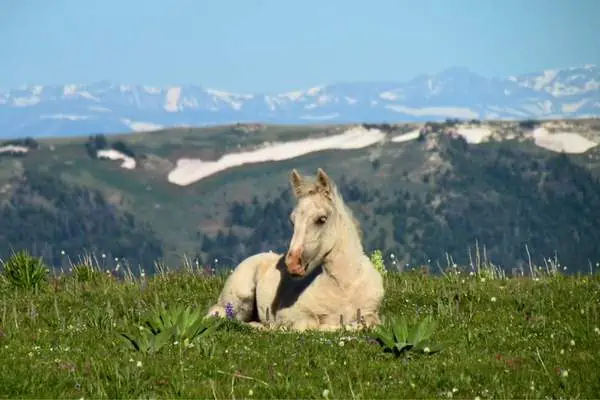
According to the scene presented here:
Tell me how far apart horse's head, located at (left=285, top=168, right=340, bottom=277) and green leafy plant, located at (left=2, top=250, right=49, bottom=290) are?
313 inches

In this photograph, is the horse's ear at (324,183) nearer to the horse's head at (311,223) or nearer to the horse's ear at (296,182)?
the horse's head at (311,223)

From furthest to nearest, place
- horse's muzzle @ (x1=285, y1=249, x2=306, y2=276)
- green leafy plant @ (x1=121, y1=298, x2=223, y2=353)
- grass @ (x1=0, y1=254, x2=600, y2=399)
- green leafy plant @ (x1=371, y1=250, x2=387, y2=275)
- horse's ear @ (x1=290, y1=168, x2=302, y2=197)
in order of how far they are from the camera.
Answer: green leafy plant @ (x1=371, y1=250, x2=387, y2=275) → horse's ear @ (x1=290, y1=168, x2=302, y2=197) → horse's muzzle @ (x1=285, y1=249, x2=306, y2=276) → green leafy plant @ (x1=121, y1=298, x2=223, y2=353) → grass @ (x1=0, y1=254, x2=600, y2=399)

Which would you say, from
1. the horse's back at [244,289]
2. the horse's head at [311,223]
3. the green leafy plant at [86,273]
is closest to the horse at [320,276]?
the horse's head at [311,223]

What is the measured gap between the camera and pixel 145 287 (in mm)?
21984

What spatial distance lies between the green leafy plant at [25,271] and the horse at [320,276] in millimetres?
5951

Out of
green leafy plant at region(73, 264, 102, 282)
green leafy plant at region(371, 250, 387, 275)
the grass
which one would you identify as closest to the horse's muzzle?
the grass

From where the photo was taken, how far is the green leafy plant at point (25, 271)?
22594 millimetres

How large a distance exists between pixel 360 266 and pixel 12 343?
5093 mm

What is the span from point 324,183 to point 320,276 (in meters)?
1.55

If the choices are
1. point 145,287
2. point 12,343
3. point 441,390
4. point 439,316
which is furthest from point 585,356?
point 145,287

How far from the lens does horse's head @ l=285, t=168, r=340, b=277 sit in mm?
16016

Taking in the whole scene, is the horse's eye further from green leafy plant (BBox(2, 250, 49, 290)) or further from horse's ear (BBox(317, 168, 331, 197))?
green leafy plant (BBox(2, 250, 49, 290))

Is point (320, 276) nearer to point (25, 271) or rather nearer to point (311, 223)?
point (311, 223)

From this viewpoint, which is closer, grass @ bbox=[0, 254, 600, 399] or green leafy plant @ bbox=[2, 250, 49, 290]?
grass @ bbox=[0, 254, 600, 399]
